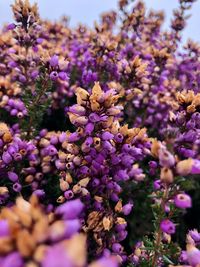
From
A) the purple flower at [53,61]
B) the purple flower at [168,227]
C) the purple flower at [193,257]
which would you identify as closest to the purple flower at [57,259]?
the purple flower at [193,257]

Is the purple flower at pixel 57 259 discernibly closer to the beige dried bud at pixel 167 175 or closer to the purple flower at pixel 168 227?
the beige dried bud at pixel 167 175

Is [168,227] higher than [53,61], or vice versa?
[53,61]

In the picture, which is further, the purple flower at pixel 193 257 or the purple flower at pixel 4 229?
the purple flower at pixel 193 257

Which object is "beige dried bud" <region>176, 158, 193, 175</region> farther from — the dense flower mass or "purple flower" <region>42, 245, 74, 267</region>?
"purple flower" <region>42, 245, 74, 267</region>

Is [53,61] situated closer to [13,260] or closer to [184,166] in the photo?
[184,166]

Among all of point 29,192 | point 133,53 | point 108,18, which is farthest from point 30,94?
point 108,18

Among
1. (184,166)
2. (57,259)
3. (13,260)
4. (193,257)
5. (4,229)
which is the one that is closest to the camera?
(57,259)

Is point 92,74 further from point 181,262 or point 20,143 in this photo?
point 181,262

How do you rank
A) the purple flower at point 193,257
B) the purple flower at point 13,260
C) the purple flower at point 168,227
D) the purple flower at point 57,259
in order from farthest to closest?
the purple flower at point 168,227 → the purple flower at point 193,257 → the purple flower at point 13,260 → the purple flower at point 57,259

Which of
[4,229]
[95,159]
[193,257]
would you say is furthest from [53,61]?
[4,229]
